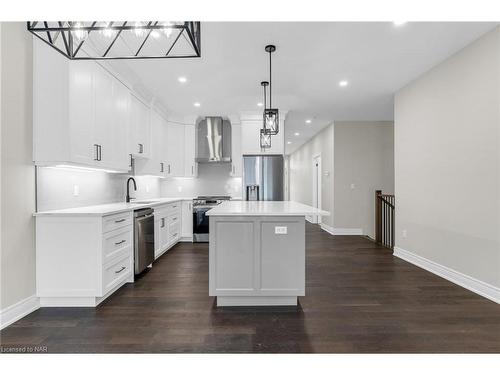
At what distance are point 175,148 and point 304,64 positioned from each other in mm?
3321

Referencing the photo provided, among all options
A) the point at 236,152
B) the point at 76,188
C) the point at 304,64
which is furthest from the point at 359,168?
the point at 76,188

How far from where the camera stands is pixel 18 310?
2.30 metres

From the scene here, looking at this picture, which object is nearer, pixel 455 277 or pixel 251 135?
pixel 455 277

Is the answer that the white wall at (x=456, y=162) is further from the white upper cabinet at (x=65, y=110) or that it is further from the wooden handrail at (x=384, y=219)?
the white upper cabinet at (x=65, y=110)

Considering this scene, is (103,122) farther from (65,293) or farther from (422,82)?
(422,82)

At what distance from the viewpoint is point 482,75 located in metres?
2.86

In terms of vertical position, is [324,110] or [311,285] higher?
[324,110]

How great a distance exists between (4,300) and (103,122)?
1966mm

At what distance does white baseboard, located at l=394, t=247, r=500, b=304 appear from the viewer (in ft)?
8.96

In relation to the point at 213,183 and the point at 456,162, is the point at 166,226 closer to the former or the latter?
the point at 213,183

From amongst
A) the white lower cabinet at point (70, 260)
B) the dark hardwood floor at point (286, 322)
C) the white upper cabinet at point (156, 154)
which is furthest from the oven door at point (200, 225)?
the white lower cabinet at point (70, 260)

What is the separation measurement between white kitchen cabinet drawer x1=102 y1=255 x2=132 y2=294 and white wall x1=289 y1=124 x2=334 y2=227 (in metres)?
4.81

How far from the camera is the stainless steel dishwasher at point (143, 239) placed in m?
Result: 3.31
